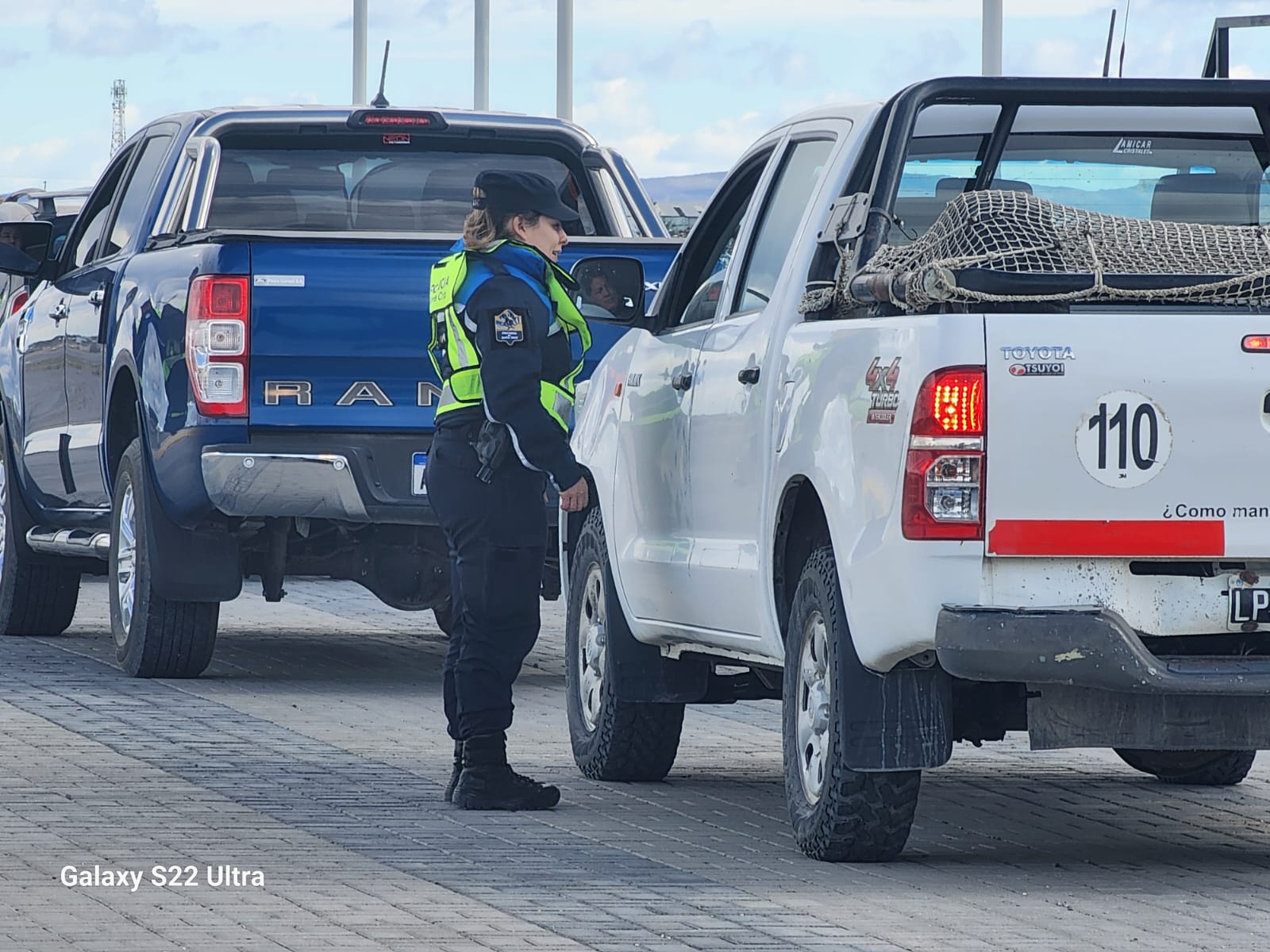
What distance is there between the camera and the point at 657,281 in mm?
11641

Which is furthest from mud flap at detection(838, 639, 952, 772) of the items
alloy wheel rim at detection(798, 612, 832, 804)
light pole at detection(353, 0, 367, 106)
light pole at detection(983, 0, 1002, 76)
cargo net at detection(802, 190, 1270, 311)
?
light pole at detection(353, 0, 367, 106)

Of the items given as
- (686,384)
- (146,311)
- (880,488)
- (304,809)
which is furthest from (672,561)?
(146,311)

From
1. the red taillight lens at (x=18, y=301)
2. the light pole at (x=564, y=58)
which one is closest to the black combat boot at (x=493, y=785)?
the red taillight lens at (x=18, y=301)

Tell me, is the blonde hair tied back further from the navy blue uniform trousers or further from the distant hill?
the distant hill

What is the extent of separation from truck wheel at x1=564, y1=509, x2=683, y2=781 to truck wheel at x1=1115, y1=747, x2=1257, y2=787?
1577 millimetres

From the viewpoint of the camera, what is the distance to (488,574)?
8.76 meters

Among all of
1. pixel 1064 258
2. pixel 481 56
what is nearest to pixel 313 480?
pixel 1064 258

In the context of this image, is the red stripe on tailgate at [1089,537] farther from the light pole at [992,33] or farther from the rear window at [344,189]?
the light pole at [992,33]

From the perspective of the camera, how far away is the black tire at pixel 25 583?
1434 cm

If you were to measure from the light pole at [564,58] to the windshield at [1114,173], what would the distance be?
88.0ft

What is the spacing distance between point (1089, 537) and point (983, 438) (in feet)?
1.13

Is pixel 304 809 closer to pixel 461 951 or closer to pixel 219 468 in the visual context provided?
pixel 461 951

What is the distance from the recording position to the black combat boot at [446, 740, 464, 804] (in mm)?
8773

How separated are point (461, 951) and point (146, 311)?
19.7ft
